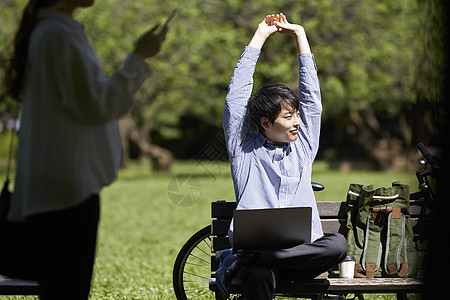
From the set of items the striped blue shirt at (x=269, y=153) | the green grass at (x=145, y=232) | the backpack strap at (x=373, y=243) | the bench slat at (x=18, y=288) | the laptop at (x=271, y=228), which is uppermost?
the striped blue shirt at (x=269, y=153)

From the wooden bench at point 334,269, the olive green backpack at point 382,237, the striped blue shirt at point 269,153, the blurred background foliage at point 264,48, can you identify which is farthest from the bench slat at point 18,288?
the blurred background foliage at point 264,48

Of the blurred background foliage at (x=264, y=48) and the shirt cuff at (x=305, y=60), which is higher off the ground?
the blurred background foliage at (x=264, y=48)

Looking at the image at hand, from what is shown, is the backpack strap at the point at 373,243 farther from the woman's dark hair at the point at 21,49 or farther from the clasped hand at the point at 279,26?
the woman's dark hair at the point at 21,49

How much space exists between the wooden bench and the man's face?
2.03 feet

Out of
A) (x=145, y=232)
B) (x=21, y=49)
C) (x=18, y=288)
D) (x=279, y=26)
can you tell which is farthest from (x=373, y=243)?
(x=145, y=232)

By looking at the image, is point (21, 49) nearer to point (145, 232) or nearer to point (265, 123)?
point (265, 123)

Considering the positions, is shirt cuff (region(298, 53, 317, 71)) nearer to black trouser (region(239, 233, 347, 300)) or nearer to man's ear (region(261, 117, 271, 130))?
man's ear (region(261, 117, 271, 130))

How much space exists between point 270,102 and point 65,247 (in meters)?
1.48

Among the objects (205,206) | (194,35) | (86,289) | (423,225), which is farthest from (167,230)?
(194,35)

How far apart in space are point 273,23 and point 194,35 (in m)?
18.1

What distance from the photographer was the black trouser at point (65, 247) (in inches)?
103

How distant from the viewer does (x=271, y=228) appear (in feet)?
11.5

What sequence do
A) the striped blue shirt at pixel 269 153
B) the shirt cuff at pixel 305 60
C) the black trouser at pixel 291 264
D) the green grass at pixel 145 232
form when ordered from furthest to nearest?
the green grass at pixel 145 232 → the shirt cuff at pixel 305 60 → the striped blue shirt at pixel 269 153 → the black trouser at pixel 291 264

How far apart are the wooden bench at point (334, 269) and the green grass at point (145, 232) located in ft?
1.03
